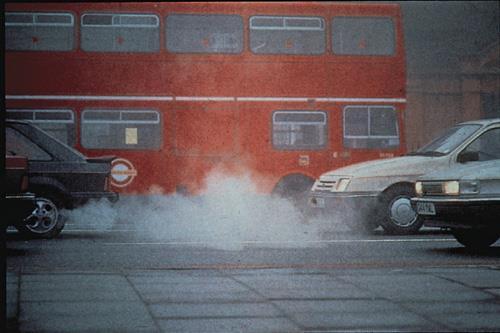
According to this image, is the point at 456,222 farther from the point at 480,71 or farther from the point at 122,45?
the point at 480,71

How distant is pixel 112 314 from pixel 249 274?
8.53 ft

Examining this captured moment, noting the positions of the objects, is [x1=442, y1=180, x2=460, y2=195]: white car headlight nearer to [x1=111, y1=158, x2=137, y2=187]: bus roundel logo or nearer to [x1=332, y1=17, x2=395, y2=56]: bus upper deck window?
[x1=332, y1=17, x2=395, y2=56]: bus upper deck window

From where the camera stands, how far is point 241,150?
18281mm

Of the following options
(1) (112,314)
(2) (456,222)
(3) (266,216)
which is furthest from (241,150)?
(1) (112,314)

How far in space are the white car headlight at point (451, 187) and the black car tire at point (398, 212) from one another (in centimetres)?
249

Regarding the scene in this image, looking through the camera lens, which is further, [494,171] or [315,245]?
[315,245]

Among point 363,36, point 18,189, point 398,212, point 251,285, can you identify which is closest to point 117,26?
point 363,36

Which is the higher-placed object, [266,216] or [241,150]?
[241,150]

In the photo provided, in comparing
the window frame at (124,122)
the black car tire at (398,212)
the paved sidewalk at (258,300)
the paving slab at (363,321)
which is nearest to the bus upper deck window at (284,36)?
the window frame at (124,122)

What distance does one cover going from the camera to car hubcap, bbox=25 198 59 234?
44.0ft

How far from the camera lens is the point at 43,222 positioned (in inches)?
532

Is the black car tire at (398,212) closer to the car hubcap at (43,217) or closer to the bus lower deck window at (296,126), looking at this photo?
the bus lower deck window at (296,126)

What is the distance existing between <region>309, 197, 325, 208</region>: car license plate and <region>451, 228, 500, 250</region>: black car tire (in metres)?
2.71

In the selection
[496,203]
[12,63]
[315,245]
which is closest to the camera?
[496,203]
